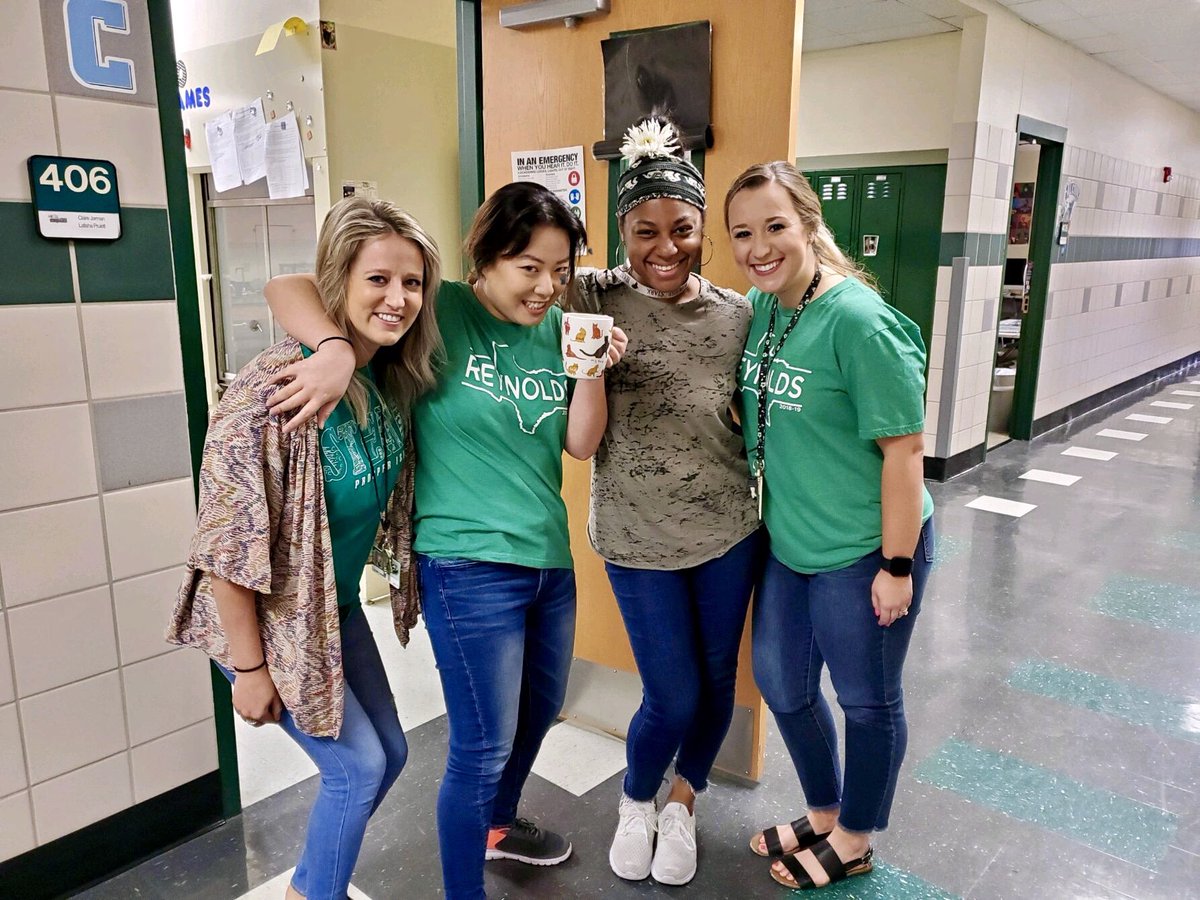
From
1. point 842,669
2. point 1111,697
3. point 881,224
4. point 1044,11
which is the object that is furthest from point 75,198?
point 1044,11

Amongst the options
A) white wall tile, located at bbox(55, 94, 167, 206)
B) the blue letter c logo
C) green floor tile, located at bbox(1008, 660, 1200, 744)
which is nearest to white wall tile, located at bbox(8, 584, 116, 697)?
white wall tile, located at bbox(55, 94, 167, 206)

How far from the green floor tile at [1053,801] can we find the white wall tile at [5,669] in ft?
7.30

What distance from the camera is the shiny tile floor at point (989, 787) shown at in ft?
6.44

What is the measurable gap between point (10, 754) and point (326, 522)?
3.37 feet

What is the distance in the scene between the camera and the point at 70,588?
5.94ft

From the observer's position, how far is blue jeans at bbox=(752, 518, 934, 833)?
67.1 inches

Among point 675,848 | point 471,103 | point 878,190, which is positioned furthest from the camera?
point 878,190

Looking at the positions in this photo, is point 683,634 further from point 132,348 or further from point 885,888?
point 132,348

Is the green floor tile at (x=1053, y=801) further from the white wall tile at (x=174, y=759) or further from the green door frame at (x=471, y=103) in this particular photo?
the green door frame at (x=471, y=103)

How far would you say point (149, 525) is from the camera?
192 centimetres

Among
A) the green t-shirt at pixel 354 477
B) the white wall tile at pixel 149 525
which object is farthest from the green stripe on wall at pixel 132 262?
the green t-shirt at pixel 354 477

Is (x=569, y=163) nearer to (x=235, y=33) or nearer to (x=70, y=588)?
(x=70, y=588)

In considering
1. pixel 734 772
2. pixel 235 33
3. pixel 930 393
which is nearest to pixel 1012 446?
pixel 930 393

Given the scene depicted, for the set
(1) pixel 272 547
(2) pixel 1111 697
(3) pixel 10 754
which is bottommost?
(2) pixel 1111 697
